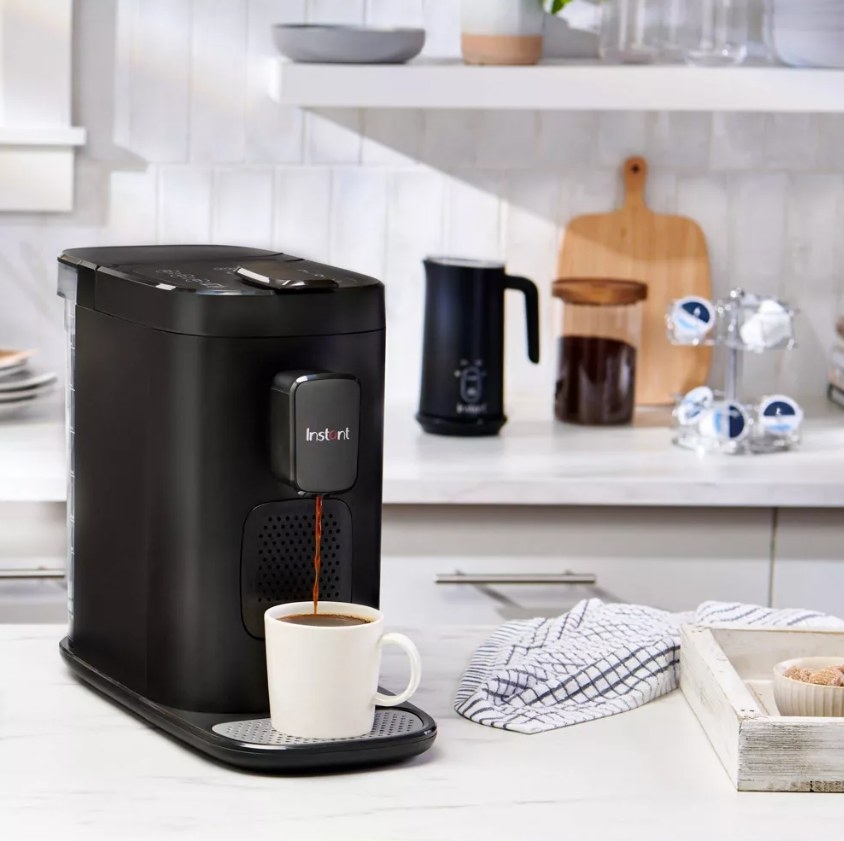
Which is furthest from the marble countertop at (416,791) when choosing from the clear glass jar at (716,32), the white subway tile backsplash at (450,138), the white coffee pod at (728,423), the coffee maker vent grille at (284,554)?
the white subway tile backsplash at (450,138)

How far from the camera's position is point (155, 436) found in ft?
3.36

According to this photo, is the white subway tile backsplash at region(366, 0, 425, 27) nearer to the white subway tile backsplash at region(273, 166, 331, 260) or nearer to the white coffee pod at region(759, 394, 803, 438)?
the white subway tile backsplash at region(273, 166, 331, 260)

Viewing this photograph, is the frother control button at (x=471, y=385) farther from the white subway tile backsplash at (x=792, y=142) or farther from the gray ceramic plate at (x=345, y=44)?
the white subway tile backsplash at (x=792, y=142)

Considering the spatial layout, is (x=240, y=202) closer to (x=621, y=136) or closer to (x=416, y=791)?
(x=621, y=136)

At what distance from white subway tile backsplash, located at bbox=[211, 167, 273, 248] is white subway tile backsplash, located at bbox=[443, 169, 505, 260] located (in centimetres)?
31

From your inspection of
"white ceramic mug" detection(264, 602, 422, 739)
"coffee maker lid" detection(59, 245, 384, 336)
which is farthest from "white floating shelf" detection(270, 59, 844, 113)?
"white ceramic mug" detection(264, 602, 422, 739)

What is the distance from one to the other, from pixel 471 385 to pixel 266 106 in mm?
644

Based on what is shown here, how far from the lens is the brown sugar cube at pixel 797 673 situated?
3.36ft

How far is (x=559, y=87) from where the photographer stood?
2.22 m

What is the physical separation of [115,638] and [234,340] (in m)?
0.26

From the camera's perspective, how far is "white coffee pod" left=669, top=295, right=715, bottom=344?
89.7 inches

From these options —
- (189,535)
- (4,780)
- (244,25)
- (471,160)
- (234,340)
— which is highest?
(244,25)

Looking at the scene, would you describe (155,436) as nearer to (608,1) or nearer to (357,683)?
(357,683)

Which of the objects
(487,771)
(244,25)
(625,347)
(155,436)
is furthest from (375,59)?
(487,771)
